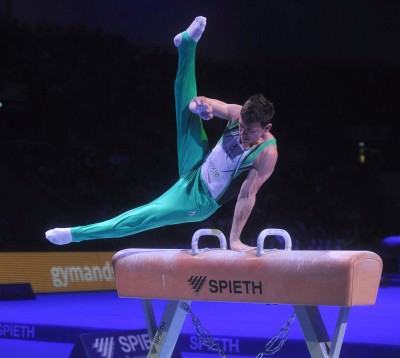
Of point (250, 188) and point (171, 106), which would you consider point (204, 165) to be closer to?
point (250, 188)

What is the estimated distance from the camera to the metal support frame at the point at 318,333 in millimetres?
3740

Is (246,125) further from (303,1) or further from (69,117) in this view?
(303,1)

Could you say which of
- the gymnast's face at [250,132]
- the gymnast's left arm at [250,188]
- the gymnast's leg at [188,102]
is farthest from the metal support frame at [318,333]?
the gymnast's leg at [188,102]

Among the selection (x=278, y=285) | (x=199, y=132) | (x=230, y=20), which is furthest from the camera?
(x=230, y=20)

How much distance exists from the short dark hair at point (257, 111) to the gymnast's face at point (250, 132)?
3 cm

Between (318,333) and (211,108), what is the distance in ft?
4.77

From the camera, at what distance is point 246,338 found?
4.99m

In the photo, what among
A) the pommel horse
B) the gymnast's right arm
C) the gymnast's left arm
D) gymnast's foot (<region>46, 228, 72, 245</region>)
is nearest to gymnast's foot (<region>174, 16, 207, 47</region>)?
the gymnast's right arm

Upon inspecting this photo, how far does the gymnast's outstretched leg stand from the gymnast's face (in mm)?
456

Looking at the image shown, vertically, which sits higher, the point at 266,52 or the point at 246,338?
the point at 266,52

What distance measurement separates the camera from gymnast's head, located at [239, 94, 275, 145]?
385 centimetres

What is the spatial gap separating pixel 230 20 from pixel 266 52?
75.8 inches

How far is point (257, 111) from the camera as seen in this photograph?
3848mm

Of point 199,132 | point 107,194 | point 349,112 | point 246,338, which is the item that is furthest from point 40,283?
point 349,112
